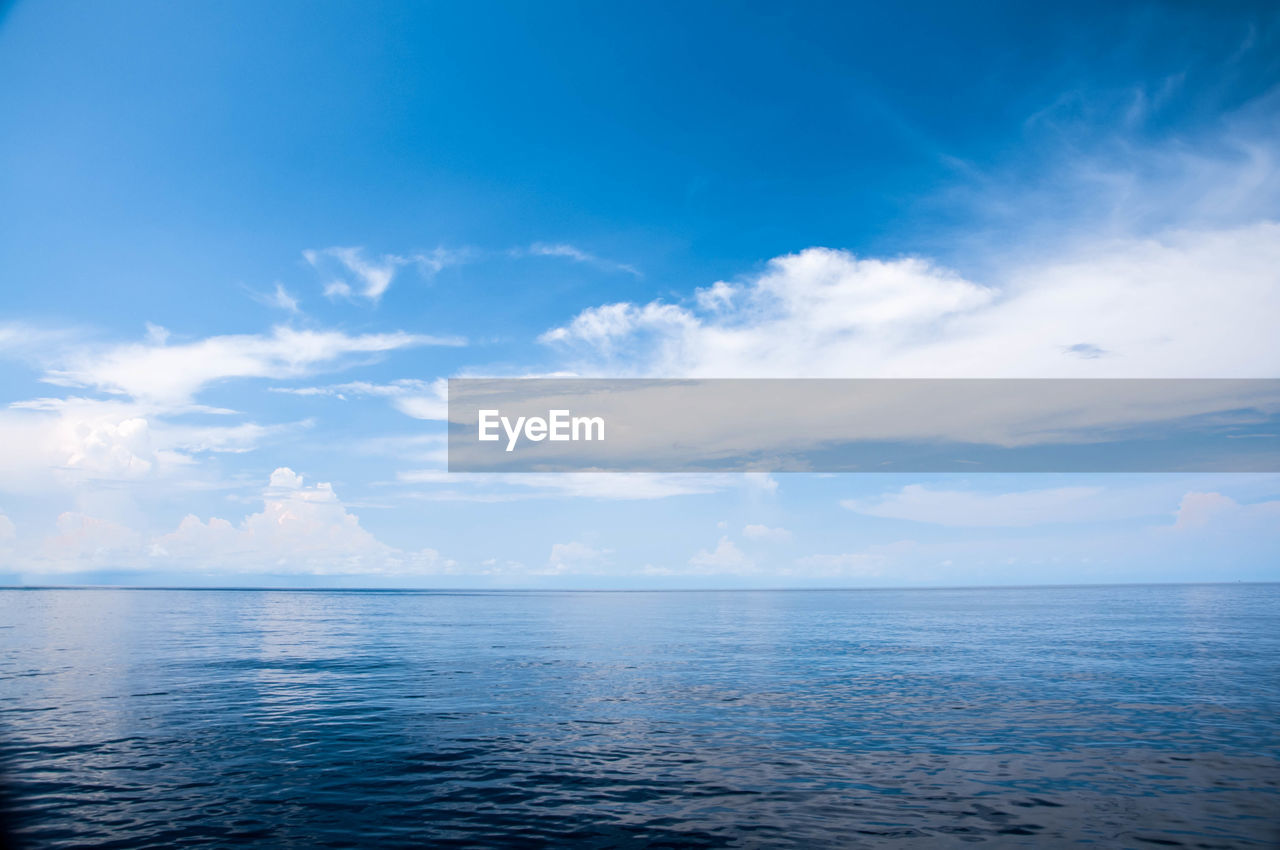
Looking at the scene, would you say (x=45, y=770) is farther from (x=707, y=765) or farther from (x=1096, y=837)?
(x=1096, y=837)

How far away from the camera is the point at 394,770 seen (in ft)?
73.2

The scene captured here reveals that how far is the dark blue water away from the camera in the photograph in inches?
692

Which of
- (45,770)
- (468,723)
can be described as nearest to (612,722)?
(468,723)

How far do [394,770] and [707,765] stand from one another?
32.1 feet

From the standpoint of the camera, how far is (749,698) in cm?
3522

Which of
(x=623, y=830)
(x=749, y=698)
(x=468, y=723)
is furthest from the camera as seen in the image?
(x=749, y=698)

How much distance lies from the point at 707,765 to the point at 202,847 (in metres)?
13.9

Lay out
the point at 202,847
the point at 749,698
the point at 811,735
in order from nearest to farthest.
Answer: the point at 202,847
the point at 811,735
the point at 749,698

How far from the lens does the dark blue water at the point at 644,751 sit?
17.6 metres

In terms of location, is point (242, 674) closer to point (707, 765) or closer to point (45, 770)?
point (45, 770)

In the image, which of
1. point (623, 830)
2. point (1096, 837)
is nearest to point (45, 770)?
point (623, 830)

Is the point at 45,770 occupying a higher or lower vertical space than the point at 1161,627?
higher

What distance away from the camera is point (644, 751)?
→ 2480cm

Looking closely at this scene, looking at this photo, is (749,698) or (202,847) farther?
(749,698)
